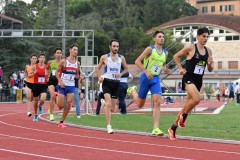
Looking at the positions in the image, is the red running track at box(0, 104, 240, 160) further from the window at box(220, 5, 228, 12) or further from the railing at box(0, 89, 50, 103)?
the window at box(220, 5, 228, 12)

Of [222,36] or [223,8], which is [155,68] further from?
[223,8]

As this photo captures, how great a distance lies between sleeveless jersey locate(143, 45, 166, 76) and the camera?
1300cm

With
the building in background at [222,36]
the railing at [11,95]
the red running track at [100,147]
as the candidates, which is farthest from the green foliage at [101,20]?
the red running track at [100,147]

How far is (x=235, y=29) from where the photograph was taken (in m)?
98.2

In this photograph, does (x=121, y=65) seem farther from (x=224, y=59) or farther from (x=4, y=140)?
(x=224, y=59)

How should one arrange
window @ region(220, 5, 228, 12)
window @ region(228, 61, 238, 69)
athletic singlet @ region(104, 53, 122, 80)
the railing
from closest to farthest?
athletic singlet @ region(104, 53, 122, 80) < the railing < window @ region(228, 61, 238, 69) < window @ region(220, 5, 228, 12)

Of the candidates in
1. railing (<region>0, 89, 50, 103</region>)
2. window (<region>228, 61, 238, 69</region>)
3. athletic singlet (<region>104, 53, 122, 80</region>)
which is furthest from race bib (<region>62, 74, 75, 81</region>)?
window (<region>228, 61, 238, 69</region>)

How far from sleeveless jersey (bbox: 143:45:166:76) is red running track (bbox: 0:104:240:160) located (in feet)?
4.70

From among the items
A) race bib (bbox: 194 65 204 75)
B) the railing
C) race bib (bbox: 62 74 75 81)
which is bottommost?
the railing

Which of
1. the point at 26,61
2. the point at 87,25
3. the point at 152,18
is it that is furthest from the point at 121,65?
the point at 152,18

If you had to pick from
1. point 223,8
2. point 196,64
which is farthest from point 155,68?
point 223,8

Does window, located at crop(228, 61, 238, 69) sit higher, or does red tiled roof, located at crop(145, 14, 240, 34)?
red tiled roof, located at crop(145, 14, 240, 34)

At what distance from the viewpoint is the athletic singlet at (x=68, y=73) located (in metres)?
15.8

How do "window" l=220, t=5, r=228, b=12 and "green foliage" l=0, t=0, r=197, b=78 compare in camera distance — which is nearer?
"green foliage" l=0, t=0, r=197, b=78
